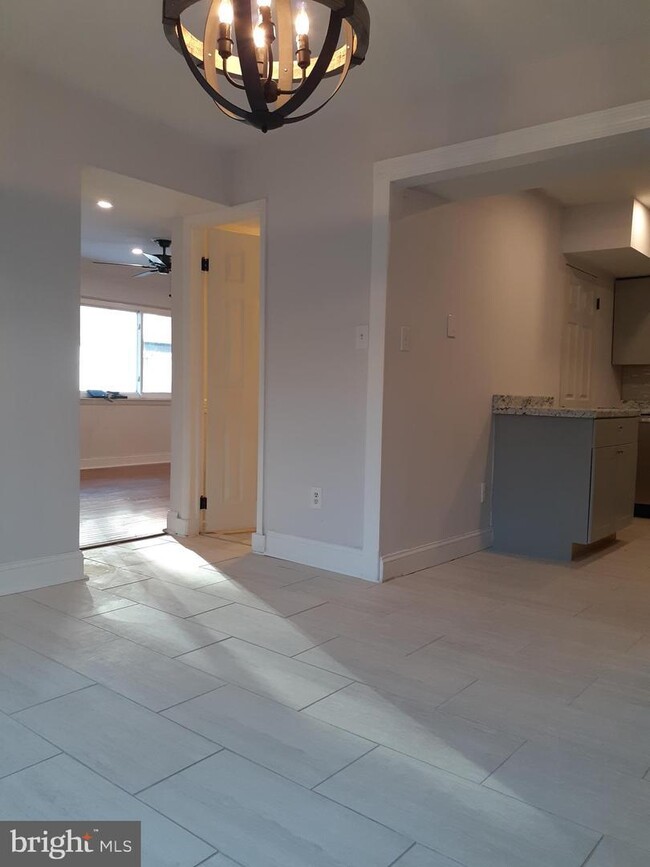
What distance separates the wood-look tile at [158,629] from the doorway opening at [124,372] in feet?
7.27

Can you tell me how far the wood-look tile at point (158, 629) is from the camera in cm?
244

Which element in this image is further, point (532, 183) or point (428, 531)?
point (428, 531)

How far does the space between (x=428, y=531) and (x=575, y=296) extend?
103 inches

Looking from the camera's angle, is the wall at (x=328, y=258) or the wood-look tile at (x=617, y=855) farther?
the wall at (x=328, y=258)

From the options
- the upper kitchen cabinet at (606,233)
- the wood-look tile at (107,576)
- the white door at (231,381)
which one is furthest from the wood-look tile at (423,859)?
the upper kitchen cabinet at (606,233)

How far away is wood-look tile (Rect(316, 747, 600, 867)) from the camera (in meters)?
1.37

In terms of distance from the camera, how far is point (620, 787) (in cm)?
162

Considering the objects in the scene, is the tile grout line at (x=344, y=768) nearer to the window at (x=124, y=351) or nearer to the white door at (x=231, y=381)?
the white door at (x=231, y=381)

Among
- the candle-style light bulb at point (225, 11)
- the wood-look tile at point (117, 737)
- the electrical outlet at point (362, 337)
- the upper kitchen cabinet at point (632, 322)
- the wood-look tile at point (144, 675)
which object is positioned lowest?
the wood-look tile at point (144, 675)

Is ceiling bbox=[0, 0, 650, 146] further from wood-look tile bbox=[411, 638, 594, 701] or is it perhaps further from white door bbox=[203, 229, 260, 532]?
wood-look tile bbox=[411, 638, 594, 701]

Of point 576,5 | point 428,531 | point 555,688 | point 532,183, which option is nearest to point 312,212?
point 532,183

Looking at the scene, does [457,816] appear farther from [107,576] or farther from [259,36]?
[107,576]

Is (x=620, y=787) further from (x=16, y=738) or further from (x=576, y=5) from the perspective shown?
(x=576, y=5)

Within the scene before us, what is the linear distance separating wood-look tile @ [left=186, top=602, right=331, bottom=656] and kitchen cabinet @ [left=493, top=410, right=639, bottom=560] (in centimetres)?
192
